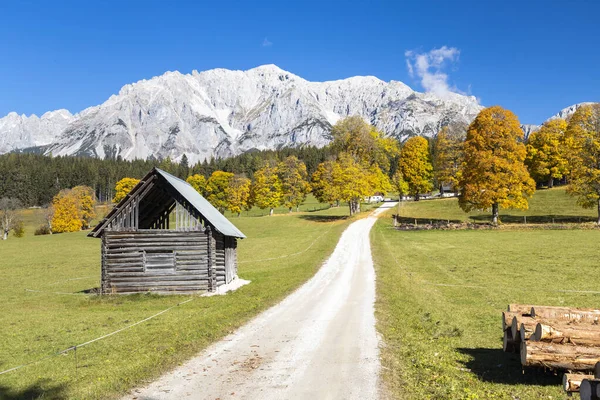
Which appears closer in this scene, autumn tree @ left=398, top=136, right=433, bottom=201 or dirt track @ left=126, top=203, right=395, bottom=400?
dirt track @ left=126, top=203, right=395, bottom=400

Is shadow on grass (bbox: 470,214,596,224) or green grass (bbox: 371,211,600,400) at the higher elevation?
shadow on grass (bbox: 470,214,596,224)

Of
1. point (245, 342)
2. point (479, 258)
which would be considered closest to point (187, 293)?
point (245, 342)

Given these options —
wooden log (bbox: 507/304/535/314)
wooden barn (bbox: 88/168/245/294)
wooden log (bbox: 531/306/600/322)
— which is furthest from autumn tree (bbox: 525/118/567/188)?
wooden log (bbox: 531/306/600/322)

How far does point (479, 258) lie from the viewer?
116ft

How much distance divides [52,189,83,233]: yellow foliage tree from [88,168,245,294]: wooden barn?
270 feet

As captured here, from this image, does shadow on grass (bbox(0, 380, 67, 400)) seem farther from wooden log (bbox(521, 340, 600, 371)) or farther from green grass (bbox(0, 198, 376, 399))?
wooden log (bbox(521, 340, 600, 371))

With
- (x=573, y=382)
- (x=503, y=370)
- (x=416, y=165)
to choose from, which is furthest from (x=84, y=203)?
(x=573, y=382)

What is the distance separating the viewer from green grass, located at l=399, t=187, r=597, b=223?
202 ft

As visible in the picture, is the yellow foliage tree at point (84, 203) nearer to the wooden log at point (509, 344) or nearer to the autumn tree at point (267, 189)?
the autumn tree at point (267, 189)

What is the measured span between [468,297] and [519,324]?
1141 cm

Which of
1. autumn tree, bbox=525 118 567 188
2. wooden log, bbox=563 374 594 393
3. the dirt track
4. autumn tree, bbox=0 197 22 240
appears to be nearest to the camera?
wooden log, bbox=563 374 594 393

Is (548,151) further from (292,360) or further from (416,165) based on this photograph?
(292,360)

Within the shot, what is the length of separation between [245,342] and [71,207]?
10001cm

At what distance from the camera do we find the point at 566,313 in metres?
11.3
